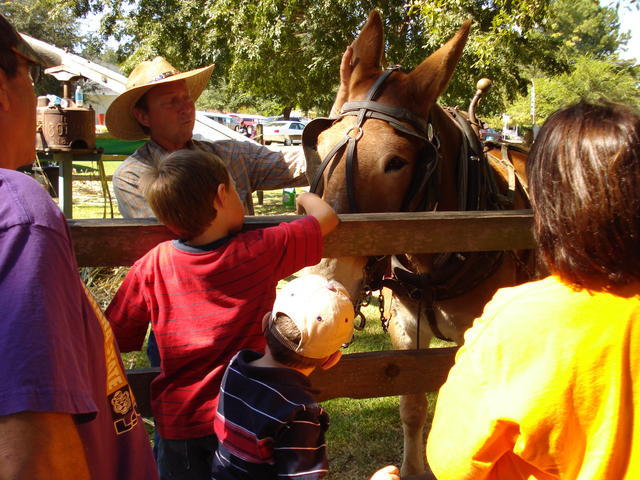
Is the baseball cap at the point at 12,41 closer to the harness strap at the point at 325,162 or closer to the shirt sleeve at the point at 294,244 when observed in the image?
the shirt sleeve at the point at 294,244

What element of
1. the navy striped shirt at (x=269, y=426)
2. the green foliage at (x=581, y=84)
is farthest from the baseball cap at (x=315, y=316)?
the green foliage at (x=581, y=84)

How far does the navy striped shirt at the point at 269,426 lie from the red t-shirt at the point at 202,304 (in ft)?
0.67

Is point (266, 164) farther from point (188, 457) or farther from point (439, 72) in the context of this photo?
point (188, 457)

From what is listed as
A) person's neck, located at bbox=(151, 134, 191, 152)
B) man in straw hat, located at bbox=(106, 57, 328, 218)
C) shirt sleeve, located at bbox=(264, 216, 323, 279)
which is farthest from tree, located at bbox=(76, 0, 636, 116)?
shirt sleeve, located at bbox=(264, 216, 323, 279)

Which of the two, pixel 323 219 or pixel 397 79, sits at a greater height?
pixel 397 79

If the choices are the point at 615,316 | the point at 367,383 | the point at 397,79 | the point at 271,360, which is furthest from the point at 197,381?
the point at 397,79

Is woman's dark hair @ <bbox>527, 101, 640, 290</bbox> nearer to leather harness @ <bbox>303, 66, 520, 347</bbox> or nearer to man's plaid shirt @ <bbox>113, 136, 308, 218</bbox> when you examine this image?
leather harness @ <bbox>303, 66, 520, 347</bbox>

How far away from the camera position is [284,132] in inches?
1491

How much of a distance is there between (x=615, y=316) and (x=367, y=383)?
1.56 metres

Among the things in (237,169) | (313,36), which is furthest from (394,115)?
(313,36)

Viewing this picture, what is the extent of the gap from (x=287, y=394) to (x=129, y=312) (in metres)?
0.69

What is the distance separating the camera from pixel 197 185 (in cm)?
180

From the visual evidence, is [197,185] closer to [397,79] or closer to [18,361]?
[18,361]

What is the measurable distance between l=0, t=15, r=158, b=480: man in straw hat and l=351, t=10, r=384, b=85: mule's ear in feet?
7.47
